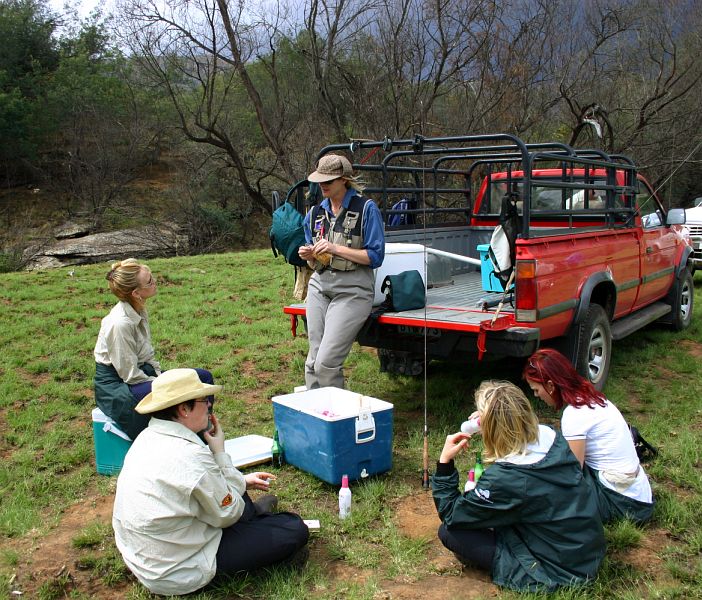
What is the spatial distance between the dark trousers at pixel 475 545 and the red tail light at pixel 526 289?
6.29ft

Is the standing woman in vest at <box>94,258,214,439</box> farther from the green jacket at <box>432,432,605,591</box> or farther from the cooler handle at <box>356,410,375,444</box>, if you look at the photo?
the green jacket at <box>432,432,605,591</box>

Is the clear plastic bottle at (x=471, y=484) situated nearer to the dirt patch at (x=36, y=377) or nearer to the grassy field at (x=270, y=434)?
the grassy field at (x=270, y=434)

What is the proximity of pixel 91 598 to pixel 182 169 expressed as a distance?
26015mm

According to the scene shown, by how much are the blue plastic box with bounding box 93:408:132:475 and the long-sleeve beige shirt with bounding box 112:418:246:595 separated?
4.73ft

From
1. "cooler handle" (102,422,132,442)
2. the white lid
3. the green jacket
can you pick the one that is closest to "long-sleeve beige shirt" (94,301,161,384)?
"cooler handle" (102,422,132,442)

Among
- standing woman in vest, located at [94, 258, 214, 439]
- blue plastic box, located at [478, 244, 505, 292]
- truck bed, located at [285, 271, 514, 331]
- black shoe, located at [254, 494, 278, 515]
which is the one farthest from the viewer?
blue plastic box, located at [478, 244, 505, 292]

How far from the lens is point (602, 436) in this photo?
11.4 feet

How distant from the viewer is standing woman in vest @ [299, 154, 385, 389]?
484 cm

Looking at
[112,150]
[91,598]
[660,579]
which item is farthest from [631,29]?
[112,150]

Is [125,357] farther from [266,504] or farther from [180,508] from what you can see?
[180,508]

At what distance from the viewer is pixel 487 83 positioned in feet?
51.0

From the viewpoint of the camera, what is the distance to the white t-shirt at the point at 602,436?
348 cm

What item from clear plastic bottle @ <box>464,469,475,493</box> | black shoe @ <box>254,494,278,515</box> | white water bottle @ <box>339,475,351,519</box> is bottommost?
white water bottle @ <box>339,475,351,519</box>

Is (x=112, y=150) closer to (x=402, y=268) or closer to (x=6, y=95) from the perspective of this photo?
(x=6, y=95)
